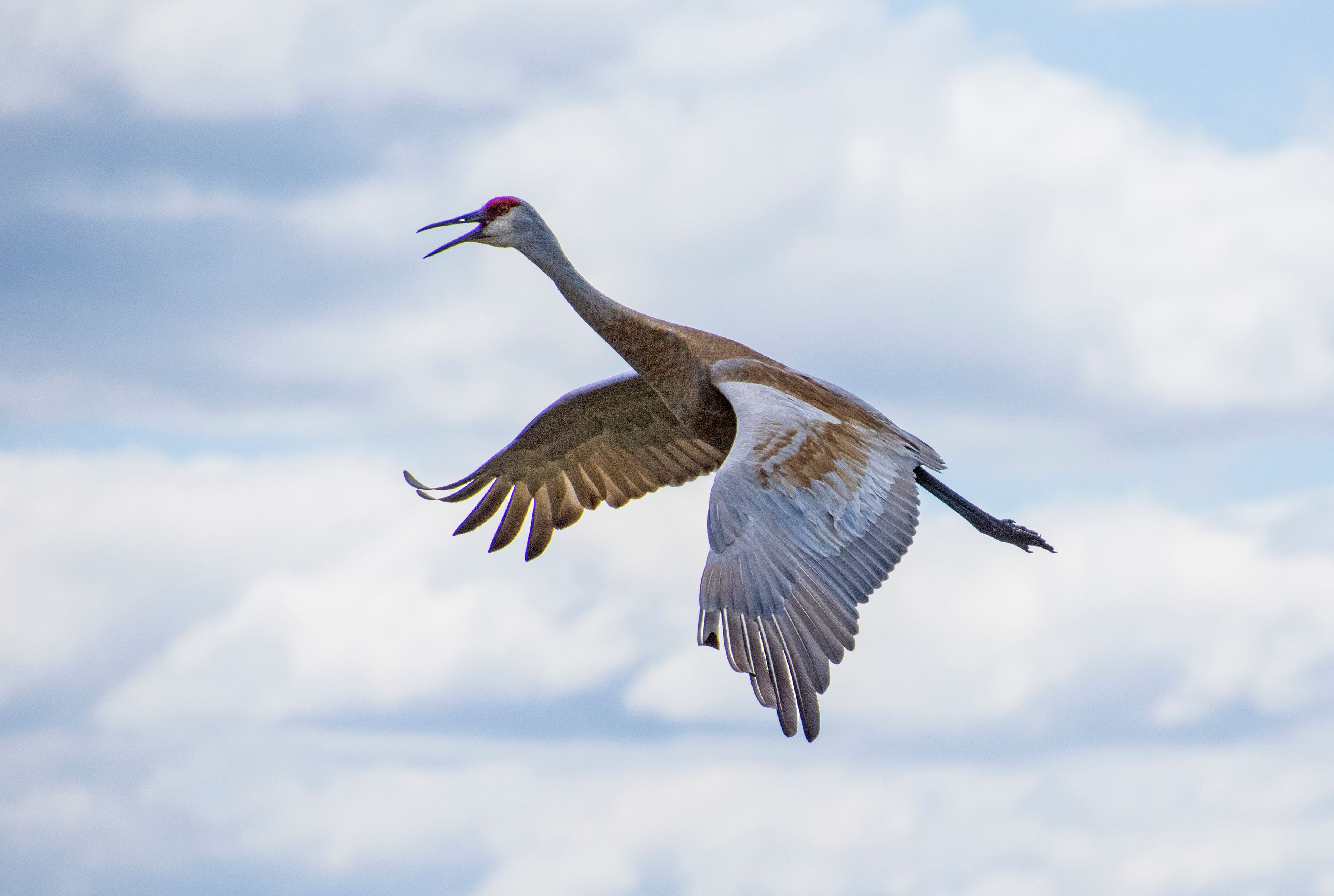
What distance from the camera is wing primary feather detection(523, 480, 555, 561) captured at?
13961mm

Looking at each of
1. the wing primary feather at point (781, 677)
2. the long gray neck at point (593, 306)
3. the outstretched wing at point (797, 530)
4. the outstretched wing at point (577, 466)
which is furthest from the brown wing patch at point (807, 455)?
the outstretched wing at point (577, 466)

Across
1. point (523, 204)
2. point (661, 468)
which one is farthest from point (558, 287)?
point (661, 468)

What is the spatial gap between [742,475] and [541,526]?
14.6ft

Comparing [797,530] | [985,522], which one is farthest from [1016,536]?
[797,530]

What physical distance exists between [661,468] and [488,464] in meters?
1.37

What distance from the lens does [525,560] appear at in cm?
1390

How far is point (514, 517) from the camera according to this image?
1398 cm

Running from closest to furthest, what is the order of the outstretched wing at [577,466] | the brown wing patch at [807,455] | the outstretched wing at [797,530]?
1. the outstretched wing at [797,530]
2. the brown wing patch at [807,455]
3. the outstretched wing at [577,466]

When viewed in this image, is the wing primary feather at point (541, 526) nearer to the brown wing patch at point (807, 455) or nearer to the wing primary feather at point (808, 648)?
the brown wing patch at point (807, 455)

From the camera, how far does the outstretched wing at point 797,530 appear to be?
29.2 ft

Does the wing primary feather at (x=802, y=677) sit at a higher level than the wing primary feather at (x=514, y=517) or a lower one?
lower

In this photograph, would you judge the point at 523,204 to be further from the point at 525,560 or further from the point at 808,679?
the point at 808,679

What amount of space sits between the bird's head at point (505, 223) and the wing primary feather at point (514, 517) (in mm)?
2774

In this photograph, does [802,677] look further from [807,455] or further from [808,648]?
[807,455]
